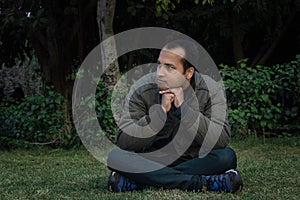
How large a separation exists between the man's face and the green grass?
0.76 m

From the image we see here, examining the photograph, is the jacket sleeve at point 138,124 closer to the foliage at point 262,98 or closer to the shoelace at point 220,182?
the shoelace at point 220,182

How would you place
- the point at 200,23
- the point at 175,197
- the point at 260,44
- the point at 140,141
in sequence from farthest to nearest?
1. the point at 260,44
2. the point at 200,23
3. the point at 140,141
4. the point at 175,197

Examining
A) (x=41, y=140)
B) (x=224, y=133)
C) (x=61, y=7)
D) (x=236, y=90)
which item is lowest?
(x=41, y=140)

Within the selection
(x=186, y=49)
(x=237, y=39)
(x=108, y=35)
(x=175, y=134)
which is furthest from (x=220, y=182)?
(x=237, y=39)

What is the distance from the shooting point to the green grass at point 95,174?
12.0 ft

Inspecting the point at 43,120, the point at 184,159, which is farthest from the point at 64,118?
the point at 184,159

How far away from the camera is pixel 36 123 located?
7.73 meters

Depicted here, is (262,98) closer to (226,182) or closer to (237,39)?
(237,39)

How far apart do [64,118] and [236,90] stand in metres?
2.63

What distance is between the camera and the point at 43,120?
7.64 m

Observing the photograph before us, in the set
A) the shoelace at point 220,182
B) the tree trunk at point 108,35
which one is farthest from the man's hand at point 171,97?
the tree trunk at point 108,35

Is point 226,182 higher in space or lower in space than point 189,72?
lower

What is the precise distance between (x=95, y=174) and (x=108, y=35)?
10.4 feet

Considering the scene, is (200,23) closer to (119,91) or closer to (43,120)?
(119,91)
